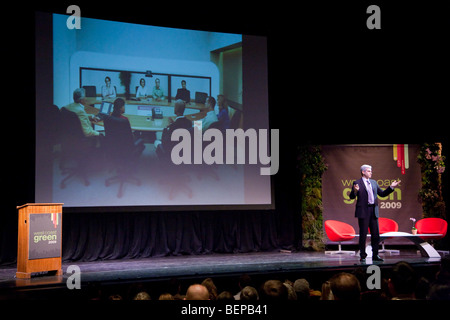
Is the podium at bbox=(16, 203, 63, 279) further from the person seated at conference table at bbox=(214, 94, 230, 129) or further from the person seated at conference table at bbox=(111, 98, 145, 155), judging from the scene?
the person seated at conference table at bbox=(214, 94, 230, 129)

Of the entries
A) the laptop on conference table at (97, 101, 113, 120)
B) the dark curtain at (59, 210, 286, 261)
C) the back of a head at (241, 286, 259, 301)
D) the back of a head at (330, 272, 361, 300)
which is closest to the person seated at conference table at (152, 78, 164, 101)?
the laptop on conference table at (97, 101, 113, 120)

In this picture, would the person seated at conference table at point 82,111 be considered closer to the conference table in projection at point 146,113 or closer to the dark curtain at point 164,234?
the conference table in projection at point 146,113

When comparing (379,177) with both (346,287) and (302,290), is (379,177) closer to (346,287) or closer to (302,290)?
(302,290)

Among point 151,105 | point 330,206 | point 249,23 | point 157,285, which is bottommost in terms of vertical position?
point 157,285

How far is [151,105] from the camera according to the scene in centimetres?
775

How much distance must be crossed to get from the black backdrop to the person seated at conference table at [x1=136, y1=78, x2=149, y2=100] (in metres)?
1.23

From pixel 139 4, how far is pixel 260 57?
2356 mm

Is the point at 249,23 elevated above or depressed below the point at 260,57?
above

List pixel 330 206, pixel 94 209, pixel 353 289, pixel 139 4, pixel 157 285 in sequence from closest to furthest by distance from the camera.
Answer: pixel 353 289, pixel 157 285, pixel 94 209, pixel 139 4, pixel 330 206

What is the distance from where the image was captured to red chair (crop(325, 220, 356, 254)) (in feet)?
27.0

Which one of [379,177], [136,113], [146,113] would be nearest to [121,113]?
[136,113]

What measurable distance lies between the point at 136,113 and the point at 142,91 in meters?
0.39

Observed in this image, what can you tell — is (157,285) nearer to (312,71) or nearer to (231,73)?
(231,73)
